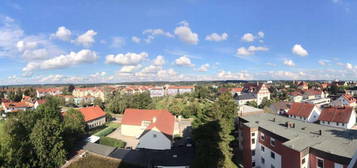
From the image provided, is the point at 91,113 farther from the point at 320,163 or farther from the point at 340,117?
the point at 340,117

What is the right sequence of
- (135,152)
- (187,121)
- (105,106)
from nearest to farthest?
(135,152) < (187,121) < (105,106)

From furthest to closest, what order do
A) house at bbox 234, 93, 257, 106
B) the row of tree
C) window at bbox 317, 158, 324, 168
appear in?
house at bbox 234, 93, 257, 106
the row of tree
window at bbox 317, 158, 324, 168

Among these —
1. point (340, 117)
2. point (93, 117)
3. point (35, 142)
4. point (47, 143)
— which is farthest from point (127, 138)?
point (340, 117)

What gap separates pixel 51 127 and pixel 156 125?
13979 mm

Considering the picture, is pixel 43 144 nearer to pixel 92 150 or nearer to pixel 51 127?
pixel 51 127

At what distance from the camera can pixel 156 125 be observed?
30406mm

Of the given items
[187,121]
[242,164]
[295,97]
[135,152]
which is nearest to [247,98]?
[295,97]

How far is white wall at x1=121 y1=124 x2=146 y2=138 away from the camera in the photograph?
1480 inches

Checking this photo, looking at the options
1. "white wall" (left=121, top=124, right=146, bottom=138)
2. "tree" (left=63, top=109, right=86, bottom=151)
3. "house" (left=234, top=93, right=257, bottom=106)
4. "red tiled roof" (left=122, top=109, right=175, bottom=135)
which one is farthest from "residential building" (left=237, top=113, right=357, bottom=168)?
"house" (left=234, top=93, right=257, bottom=106)

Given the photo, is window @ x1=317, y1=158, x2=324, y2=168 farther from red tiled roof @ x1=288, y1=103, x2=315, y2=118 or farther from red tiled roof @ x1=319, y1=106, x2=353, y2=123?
red tiled roof @ x1=288, y1=103, x2=315, y2=118

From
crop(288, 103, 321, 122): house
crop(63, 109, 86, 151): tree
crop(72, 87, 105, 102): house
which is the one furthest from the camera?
crop(72, 87, 105, 102): house

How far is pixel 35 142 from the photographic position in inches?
900

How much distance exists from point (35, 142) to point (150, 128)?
14576 mm

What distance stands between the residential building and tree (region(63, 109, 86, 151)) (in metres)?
24.8
